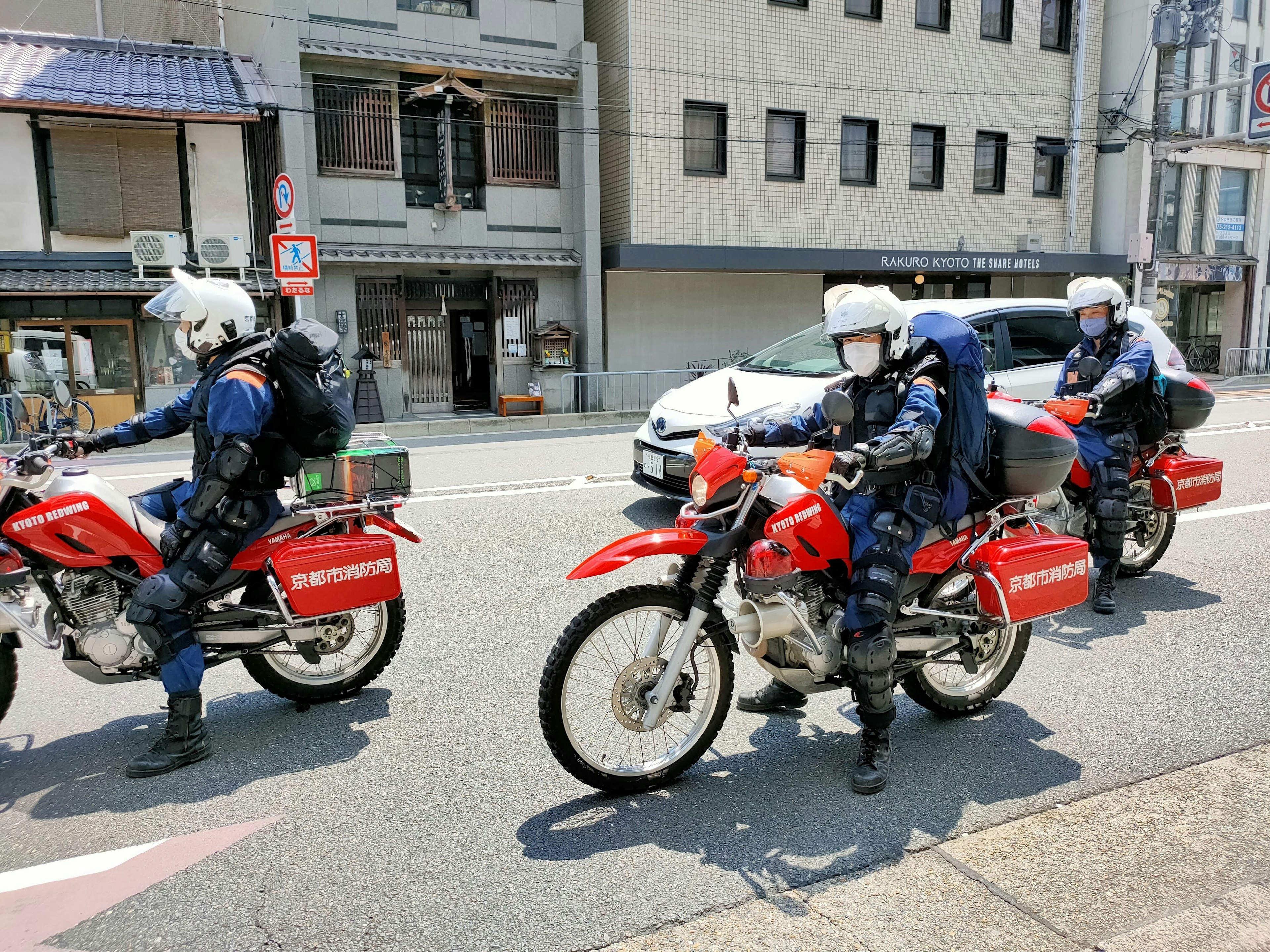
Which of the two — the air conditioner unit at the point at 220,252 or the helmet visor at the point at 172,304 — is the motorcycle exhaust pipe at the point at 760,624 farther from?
the air conditioner unit at the point at 220,252

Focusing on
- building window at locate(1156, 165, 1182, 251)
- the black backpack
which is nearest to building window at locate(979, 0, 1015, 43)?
building window at locate(1156, 165, 1182, 251)

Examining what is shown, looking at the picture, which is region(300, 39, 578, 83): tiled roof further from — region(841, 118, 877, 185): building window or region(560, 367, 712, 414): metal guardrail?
region(841, 118, 877, 185): building window

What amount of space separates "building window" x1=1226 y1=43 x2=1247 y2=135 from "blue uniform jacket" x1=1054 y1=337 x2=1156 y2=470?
26858 millimetres

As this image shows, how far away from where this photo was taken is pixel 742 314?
2219 cm

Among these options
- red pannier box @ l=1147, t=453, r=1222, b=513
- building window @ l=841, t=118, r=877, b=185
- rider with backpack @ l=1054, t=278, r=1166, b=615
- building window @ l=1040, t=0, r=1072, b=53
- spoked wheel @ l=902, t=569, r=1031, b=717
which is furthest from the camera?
building window @ l=1040, t=0, r=1072, b=53

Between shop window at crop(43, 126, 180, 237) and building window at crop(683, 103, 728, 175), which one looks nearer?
shop window at crop(43, 126, 180, 237)

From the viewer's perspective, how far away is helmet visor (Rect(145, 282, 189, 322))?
13.1ft

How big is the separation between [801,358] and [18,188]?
1529 cm

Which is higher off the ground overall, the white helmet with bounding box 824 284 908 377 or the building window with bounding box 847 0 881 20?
the building window with bounding box 847 0 881 20

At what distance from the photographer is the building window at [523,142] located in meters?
19.3

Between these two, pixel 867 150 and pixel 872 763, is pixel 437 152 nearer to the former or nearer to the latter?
pixel 867 150

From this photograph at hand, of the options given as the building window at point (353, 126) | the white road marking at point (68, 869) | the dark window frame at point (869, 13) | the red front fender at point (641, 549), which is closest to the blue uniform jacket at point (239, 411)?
the white road marking at point (68, 869)

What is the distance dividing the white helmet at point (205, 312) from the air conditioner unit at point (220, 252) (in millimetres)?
14547

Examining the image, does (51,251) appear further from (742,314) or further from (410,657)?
(410,657)
